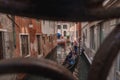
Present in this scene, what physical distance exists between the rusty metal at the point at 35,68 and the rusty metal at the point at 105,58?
5 centimetres

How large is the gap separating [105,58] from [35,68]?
13cm

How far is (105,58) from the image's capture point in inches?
19.3

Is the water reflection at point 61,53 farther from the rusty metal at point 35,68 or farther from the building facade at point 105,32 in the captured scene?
the rusty metal at point 35,68

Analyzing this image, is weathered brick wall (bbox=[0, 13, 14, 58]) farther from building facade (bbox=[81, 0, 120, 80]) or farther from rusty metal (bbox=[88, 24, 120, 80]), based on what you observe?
rusty metal (bbox=[88, 24, 120, 80])

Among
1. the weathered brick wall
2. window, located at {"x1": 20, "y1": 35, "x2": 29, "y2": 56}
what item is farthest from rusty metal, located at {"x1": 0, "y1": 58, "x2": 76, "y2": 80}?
window, located at {"x1": 20, "y1": 35, "x2": 29, "y2": 56}

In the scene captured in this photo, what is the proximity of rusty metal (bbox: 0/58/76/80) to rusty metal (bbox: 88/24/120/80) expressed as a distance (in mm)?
52

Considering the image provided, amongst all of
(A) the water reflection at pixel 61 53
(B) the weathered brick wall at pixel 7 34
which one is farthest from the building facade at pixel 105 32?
(A) the water reflection at pixel 61 53

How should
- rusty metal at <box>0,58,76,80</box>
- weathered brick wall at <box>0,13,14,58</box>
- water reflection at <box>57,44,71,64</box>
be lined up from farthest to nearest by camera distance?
water reflection at <box>57,44,71,64</box>, weathered brick wall at <box>0,13,14,58</box>, rusty metal at <box>0,58,76,80</box>

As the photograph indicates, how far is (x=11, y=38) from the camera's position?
5.41 metres

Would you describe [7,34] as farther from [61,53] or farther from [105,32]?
[61,53]

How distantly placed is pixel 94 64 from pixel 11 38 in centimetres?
502

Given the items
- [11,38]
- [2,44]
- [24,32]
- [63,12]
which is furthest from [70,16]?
[24,32]

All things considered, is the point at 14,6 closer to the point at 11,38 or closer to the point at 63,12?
the point at 63,12

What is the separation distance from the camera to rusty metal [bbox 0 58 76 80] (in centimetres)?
44
